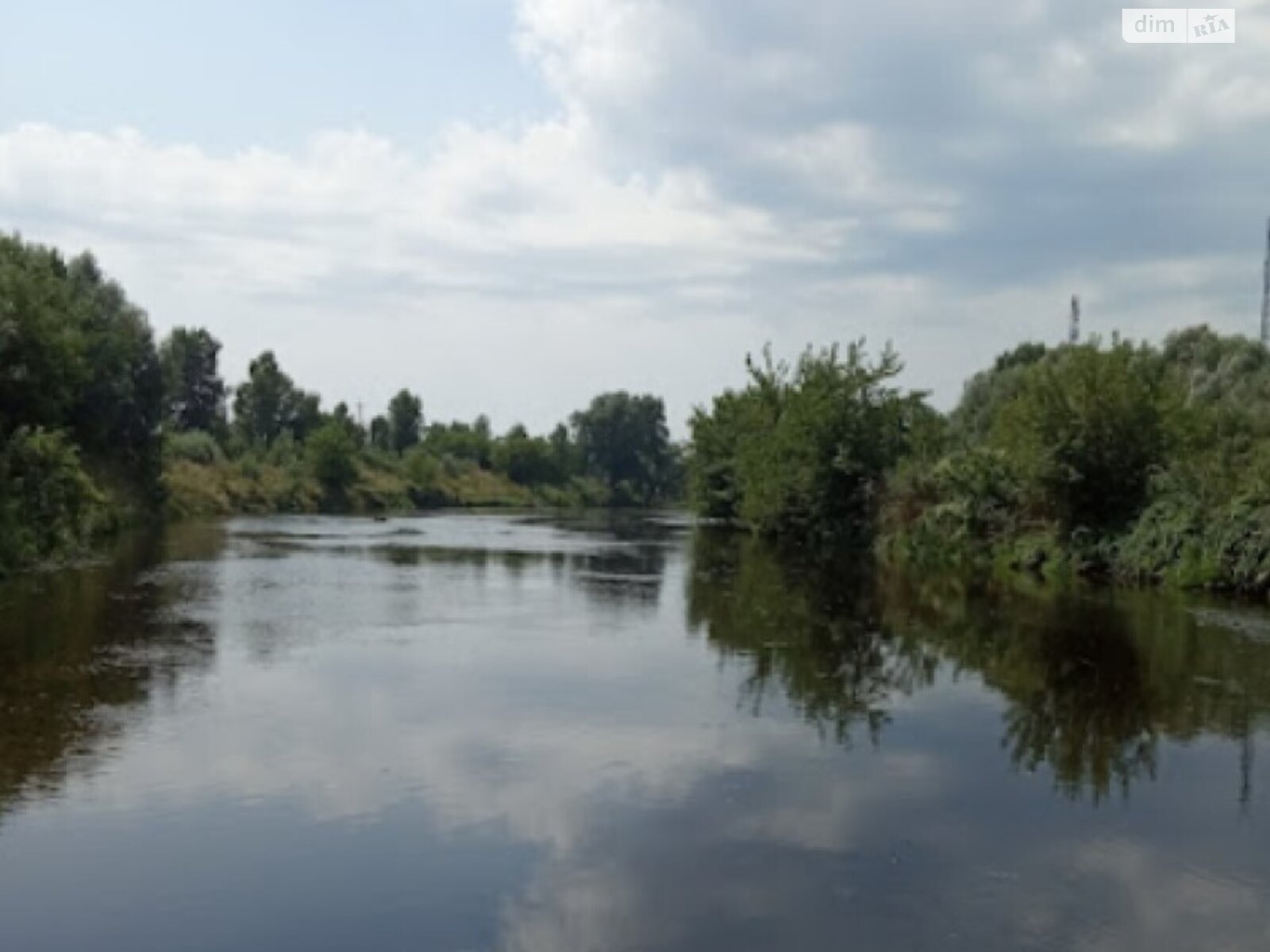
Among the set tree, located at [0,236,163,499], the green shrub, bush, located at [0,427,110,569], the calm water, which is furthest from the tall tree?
the calm water

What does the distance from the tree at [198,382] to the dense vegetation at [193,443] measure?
0.12 m

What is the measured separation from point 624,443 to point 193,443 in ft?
199

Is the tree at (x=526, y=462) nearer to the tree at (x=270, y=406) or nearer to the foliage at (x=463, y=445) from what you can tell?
the foliage at (x=463, y=445)

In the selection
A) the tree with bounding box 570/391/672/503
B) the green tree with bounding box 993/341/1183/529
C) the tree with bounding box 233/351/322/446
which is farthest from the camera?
the tree with bounding box 570/391/672/503

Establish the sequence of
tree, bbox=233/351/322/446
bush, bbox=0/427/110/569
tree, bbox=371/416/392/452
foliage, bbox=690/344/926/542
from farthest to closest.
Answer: tree, bbox=371/416/392/452, tree, bbox=233/351/322/446, foliage, bbox=690/344/926/542, bush, bbox=0/427/110/569

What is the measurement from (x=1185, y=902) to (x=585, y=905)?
12.9 ft

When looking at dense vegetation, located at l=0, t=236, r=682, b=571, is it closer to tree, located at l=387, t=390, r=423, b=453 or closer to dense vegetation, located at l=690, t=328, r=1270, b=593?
tree, located at l=387, t=390, r=423, b=453

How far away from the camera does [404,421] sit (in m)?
123

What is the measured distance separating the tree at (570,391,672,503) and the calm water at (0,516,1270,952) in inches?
4319

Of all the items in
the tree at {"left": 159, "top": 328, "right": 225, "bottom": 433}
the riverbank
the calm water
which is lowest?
the calm water

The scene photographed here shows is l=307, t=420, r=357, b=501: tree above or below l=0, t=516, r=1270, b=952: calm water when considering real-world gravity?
above

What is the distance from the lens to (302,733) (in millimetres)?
12789

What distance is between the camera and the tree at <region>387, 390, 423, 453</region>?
122 m

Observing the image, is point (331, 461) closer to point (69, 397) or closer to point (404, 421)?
point (404, 421)
